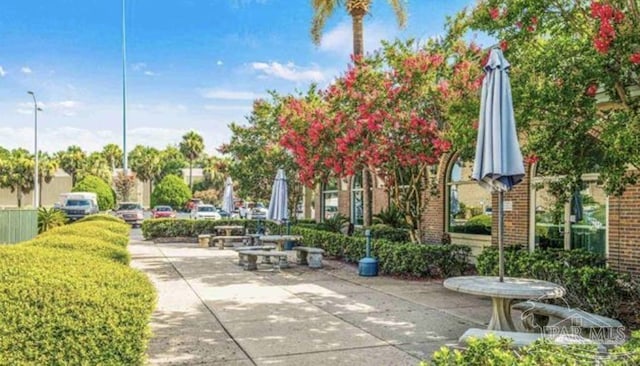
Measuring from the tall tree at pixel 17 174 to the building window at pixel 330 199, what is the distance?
3933 centimetres

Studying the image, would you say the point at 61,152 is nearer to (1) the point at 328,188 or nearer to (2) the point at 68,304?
(1) the point at 328,188

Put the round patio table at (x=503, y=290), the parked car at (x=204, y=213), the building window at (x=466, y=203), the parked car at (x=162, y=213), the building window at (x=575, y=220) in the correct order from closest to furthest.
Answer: the round patio table at (x=503, y=290), the building window at (x=575, y=220), the building window at (x=466, y=203), the parked car at (x=204, y=213), the parked car at (x=162, y=213)

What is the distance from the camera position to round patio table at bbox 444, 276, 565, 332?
562 cm

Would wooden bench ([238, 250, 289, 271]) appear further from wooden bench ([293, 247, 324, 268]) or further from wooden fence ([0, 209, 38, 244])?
wooden fence ([0, 209, 38, 244])

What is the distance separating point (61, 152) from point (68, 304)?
6395 cm

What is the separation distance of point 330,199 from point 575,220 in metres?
13.3

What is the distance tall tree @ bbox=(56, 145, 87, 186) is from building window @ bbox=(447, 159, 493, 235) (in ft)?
168

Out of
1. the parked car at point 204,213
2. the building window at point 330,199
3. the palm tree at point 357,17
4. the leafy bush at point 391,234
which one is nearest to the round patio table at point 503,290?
the leafy bush at point 391,234

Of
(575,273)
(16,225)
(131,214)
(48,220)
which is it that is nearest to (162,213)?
(131,214)

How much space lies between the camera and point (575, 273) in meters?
7.59

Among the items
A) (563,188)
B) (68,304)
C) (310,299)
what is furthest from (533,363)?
(310,299)

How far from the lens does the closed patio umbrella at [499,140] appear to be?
603cm

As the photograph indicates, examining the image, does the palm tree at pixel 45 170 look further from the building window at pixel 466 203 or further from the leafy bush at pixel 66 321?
the leafy bush at pixel 66 321

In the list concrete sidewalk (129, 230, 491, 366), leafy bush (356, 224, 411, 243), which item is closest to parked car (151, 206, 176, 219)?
leafy bush (356, 224, 411, 243)
